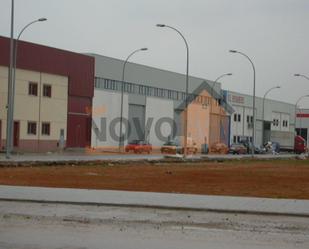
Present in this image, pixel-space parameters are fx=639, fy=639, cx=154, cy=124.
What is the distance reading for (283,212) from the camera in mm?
14445

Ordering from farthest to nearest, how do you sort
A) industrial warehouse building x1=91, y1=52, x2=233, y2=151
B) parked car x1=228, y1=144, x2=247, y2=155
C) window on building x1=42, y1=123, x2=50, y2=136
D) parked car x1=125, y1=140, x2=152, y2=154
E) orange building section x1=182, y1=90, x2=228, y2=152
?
orange building section x1=182, y1=90, x2=228, y2=152, parked car x1=228, y1=144, x2=247, y2=155, industrial warehouse building x1=91, y1=52, x2=233, y2=151, parked car x1=125, y1=140, x2=152, y2=154, window on building x1=42, y1=123, x2=50, y2=136

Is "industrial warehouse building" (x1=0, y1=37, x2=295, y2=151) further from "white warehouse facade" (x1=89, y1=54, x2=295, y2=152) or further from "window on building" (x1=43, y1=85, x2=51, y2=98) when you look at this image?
"white warehouse facade" (x1=89, y1=54, x2=295, y2=152)

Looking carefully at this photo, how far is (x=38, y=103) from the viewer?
59688mm

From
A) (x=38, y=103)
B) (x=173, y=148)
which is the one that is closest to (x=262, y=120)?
(x=173, y=148)

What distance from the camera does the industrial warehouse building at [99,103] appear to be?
2292 inches

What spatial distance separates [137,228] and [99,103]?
58131mm

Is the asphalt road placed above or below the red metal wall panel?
below

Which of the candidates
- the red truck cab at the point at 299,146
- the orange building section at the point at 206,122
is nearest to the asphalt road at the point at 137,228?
the orange building section at the point at 206,122

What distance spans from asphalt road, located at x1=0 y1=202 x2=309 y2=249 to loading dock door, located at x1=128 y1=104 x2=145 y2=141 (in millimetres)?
61034

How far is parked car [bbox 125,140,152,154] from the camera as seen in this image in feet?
231

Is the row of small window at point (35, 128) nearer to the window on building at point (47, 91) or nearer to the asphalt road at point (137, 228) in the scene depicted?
the window on building at point (47, 91)

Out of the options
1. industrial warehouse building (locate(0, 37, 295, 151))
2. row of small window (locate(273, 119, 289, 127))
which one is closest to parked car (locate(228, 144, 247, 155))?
industrial warehouse building (locate(0, 37, 295, 151))

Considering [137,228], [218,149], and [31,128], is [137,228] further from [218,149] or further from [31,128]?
[218,149]

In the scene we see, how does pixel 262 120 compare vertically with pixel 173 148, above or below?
above
